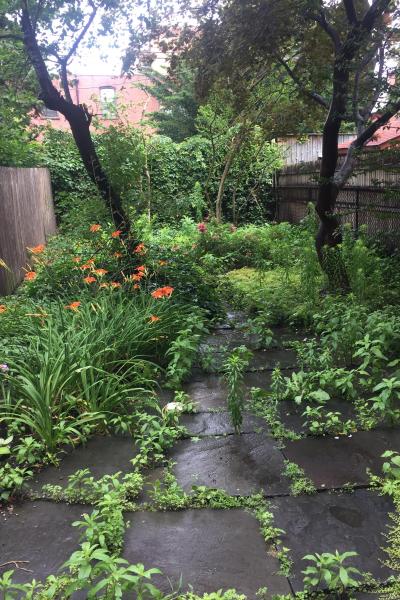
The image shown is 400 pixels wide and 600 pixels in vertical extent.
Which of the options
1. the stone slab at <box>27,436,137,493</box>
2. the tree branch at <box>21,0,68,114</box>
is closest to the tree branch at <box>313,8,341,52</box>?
the tree branch at <box>21,0,68,114</box>

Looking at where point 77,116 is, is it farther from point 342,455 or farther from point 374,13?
point 342,455

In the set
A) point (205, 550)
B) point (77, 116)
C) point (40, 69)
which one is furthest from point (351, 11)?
point (205, 550)

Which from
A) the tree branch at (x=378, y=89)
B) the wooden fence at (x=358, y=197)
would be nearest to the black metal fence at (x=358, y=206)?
the wooden fence at (x=358, y=197)

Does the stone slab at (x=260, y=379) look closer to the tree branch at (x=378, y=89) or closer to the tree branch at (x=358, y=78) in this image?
the tree branch at (x=378, y=89)

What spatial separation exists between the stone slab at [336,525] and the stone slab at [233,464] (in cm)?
17

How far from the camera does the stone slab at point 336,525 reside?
188 centimetres

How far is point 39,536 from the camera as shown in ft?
6.91

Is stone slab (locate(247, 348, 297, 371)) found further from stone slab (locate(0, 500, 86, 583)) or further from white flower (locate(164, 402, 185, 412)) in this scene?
stone slab (locate(0, 500, 86, 583))

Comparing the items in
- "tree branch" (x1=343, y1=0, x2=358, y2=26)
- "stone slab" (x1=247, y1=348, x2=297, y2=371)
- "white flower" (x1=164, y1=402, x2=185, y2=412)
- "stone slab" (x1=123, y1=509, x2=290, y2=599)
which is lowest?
"stone slab" (x1=123, y1=509, x2=290, y2=599)

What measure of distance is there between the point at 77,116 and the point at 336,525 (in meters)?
5.22

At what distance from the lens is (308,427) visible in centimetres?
295

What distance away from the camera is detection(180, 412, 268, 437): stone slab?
299 centimetres

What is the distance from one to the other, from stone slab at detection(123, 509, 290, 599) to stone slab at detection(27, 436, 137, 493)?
467 millimetres

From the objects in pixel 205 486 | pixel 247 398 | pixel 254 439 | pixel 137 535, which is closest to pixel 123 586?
pixel 137 535
